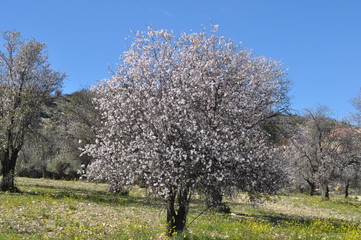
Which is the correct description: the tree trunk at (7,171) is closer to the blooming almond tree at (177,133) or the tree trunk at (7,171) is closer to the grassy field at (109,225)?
the grassy field at (109,225)

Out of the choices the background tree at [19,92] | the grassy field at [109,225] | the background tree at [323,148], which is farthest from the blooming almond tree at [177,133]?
the background tree at [323,148]

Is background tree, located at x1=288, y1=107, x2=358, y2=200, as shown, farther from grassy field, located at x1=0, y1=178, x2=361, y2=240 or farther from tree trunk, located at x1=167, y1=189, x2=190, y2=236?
tree trunk, located at x1=167, y1=189, x2=190, y2=236

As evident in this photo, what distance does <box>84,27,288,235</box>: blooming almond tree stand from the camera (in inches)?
466

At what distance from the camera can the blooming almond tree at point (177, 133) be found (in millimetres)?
11828

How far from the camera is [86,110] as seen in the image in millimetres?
34906

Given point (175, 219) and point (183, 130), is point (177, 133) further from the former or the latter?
point (175, 219)

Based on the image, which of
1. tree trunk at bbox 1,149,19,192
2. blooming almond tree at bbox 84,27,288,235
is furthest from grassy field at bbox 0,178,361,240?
tree trunk at bbox 1,149,19,192

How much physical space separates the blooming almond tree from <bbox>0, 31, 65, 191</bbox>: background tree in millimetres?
12802

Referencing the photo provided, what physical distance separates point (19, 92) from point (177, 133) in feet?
61.3

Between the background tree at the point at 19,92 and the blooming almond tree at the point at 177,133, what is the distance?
42.0 ft

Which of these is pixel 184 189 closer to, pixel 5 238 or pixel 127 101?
pixel 127 101

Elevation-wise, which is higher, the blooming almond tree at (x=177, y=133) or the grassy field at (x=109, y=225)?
the blooming almond tree at (x=177, y=133)

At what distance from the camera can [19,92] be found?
26844 millimetres

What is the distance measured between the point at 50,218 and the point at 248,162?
10.2 metres
